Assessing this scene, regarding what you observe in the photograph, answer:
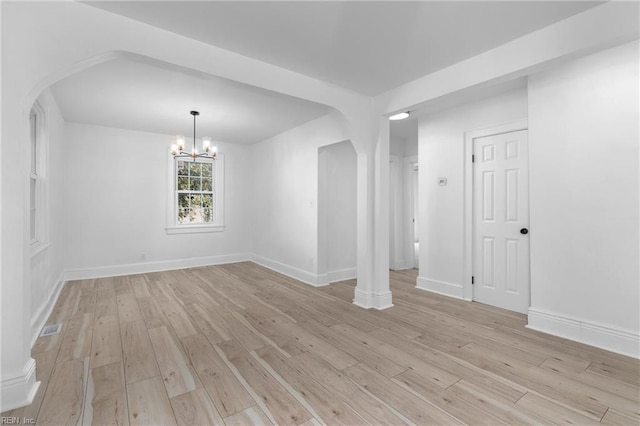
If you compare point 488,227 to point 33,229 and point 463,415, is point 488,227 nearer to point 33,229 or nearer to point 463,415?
point 463,415

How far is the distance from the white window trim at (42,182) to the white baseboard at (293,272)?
338 centimetres

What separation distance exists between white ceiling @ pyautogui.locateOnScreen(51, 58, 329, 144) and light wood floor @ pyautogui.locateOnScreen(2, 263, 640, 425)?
245 centimetres

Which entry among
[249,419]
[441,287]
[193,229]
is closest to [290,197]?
[193,229]

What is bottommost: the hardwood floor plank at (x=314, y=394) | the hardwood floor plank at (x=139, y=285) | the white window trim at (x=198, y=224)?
the hardwood floor plank at (x=314, y=394)

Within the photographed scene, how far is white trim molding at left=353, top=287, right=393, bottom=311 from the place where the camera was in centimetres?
376

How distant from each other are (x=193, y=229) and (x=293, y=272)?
7.78 ft

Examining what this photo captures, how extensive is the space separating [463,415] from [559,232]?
2.13 meters

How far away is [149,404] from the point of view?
1.89 meters

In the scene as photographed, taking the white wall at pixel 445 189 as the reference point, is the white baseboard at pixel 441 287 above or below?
below

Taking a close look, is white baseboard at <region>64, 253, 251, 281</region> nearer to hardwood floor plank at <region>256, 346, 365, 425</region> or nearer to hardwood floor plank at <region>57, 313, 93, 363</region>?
hardwood floor plank at <region>57, 313, 93, 363</region>

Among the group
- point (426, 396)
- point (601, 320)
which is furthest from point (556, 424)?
point (601, 320)

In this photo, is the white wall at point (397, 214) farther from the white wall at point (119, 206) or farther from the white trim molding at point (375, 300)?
the white wall at point (119, 206)

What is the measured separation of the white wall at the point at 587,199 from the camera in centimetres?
252

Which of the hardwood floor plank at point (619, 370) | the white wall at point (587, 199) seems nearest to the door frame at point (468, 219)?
the white wall at point (587, 199)
